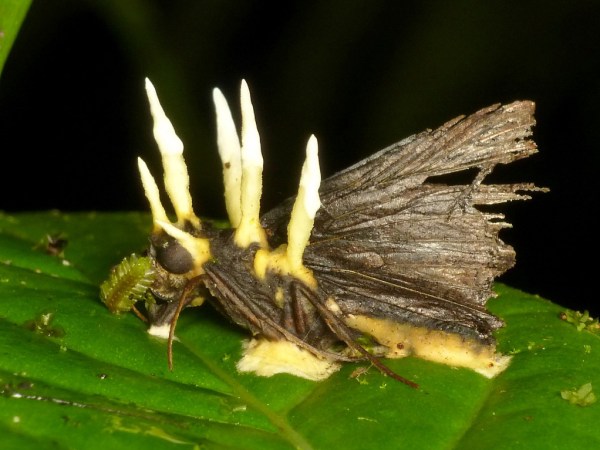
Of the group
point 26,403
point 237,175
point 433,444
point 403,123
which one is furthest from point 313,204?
point 403,123

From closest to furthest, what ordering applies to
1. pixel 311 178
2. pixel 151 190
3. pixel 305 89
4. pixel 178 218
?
pixel 311 178
pixel 151 190
pixel 178 218
pixel 305 89

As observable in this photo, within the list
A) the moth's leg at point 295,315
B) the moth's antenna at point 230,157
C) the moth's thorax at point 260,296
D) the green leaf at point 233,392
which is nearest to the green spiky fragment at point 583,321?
the green leaf at point 233,392

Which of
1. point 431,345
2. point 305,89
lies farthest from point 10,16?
point 305,89

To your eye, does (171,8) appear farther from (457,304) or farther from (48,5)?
(457,304)

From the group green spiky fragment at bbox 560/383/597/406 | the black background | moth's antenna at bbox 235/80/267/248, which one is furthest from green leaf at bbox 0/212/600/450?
the black background

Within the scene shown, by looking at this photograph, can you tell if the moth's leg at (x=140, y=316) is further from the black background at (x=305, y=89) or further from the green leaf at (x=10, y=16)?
the black background at (x=305, y=89)

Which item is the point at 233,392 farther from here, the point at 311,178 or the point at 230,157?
the point at 230,157
